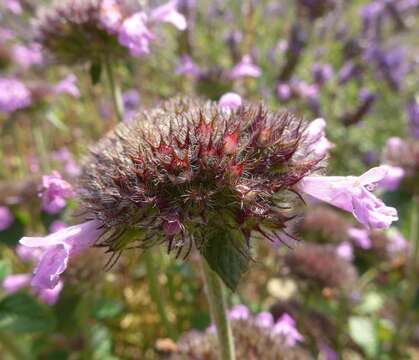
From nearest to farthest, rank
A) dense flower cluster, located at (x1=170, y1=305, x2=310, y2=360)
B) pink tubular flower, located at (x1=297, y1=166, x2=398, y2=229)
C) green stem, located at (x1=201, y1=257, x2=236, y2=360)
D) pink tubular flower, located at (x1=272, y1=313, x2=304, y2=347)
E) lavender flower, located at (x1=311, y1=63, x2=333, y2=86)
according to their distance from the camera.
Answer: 1. pink tubular flower, located at (x1=297, y1=166, x2=398, y2=229)
2. green stem, located at (x1=201, y1=257, x2=236, y2=360)
3. dense flower cluster, located at (x1=170, y1=305, x2=310, y2=360)
4. pink tubular flower, located at (x1=272, y1=313, x2=304, y2=347)
5. lavender flower, located at (x1=311, y1=63, x2=333, y2=86)

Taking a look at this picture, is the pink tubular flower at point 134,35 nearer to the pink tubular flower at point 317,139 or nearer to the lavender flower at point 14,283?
the pink tubular flower at point 317,139

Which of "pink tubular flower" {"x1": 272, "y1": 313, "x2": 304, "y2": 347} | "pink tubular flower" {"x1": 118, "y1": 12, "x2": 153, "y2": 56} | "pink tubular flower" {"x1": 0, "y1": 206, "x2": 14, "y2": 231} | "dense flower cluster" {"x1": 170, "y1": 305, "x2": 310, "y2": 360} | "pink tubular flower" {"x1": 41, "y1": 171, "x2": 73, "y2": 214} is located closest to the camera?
"pink tubular flower" {"x1": 41, "y1": 171, "x2": 73, "y2": 214}

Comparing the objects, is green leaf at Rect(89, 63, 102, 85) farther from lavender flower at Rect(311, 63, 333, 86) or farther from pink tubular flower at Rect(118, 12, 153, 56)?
lavender flower at Rect(311, 63, 333, 86)

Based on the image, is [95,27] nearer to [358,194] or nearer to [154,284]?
[154,284]

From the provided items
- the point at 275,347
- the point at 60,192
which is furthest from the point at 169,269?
the point at 60,192

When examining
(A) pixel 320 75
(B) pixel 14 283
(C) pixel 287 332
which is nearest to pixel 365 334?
(C) pixel 287 332

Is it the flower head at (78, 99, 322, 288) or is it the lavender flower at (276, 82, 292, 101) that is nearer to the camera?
the flower head at (78, 99, 322, 288)

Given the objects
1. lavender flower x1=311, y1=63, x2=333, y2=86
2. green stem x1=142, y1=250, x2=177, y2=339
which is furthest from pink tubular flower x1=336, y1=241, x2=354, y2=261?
lavender flower x1=311, y1=63, x2=333, y2=86

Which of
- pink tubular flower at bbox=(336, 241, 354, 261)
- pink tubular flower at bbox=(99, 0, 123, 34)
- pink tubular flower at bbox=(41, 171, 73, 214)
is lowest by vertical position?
pink tubular flower at bbox=(336, 241, 354, 261)
